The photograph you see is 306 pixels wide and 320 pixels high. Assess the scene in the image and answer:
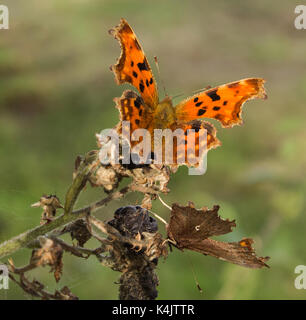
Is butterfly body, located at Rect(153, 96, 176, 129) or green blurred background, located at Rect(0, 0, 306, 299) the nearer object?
butterfly body, located at Rect(153, 96, 176, 129)

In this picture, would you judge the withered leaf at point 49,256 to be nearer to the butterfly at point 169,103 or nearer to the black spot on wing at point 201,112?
the butterfly at point 169,103

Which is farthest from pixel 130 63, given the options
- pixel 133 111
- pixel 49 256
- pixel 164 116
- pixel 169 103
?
pixel 49 256

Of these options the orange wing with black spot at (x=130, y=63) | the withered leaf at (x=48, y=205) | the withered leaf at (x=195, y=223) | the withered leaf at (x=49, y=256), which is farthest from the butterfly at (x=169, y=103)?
the withered leaf at (x=49, y=256)

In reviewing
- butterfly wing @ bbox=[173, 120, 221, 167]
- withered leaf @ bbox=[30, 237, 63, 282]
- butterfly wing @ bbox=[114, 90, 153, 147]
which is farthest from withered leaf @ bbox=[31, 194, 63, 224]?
butterfly wing @ bbox=[173, 120, 221, 167]

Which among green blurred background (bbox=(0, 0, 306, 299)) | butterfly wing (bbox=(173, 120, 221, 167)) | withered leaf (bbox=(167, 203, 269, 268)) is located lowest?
withered leaf (bbox=(167, 203, 269, 268))

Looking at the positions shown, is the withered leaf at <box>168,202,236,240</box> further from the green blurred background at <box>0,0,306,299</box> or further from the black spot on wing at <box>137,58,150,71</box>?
the black spot on wing at <box>137,58,150,71</box>

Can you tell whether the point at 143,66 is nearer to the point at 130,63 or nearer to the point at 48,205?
the point at 130,63
